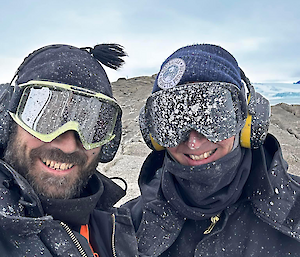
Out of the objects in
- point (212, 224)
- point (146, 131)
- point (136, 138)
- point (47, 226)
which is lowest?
point (136, 138)

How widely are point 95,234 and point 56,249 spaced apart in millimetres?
457

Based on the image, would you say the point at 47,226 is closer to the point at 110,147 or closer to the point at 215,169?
the point at 110,147

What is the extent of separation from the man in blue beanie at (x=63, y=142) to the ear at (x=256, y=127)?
868 mm

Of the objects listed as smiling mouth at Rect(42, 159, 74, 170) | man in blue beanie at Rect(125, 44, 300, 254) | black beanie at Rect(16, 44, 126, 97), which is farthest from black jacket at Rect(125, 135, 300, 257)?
black beanie at Rect(16, 44, 126, 97)

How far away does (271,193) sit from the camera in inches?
63.8

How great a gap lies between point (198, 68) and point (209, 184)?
29.1 inches

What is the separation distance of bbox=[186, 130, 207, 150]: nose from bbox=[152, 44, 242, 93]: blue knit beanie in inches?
13.3

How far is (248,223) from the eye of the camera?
169 centimetres

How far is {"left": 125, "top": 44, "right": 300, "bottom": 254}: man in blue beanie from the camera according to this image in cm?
161

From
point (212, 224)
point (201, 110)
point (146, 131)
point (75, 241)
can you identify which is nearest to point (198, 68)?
point (201, 110)

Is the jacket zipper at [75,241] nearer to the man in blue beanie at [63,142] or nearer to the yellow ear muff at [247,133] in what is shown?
the man in blue beanie at [63,142]

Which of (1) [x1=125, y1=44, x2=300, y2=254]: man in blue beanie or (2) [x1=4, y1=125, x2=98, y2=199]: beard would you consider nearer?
(2) [x1=4, y1=125, x2=98, y2=199]: beard

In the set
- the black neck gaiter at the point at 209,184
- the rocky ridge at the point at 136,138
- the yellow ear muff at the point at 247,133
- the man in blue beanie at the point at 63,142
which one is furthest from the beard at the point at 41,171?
the rocky ridge at the point at 136,138

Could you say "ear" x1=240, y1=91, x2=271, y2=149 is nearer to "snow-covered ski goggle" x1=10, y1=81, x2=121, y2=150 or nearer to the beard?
"snow-covered ski goggle" x1=10, y1=81, x2=121, y2=150
